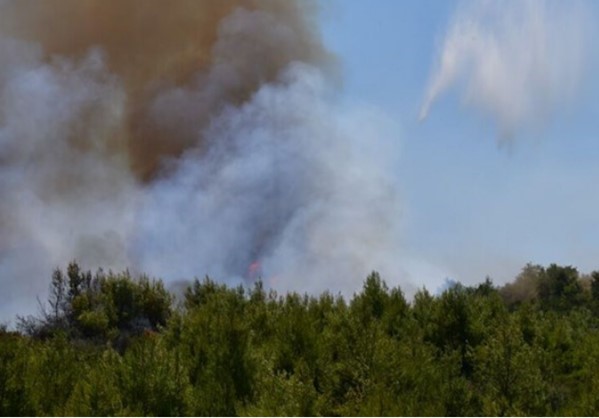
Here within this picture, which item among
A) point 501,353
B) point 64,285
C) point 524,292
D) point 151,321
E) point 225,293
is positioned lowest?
point 501,353

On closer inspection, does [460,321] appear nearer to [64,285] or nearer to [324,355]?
[324,355]

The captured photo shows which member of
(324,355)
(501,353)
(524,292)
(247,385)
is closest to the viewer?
(247,385)

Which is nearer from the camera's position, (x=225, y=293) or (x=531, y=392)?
(x=531, y=392)

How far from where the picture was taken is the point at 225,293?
797 inches

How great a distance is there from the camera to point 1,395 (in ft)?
34.7

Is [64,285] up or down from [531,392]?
up

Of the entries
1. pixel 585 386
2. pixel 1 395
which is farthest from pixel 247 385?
pixel 585 386

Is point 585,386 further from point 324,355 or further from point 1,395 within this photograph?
point 1,395

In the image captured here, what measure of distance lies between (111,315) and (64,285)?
7006mm

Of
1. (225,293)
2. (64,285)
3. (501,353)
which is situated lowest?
(501,353)

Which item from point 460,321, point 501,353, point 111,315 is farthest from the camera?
point 111,315

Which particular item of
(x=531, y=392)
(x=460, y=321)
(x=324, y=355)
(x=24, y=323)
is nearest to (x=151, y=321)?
(x=24, y=323)

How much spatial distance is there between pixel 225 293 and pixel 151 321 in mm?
23292

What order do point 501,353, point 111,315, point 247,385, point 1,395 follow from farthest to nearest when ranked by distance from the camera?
point 111,315 → point 501,353 → point 247,385 → point 1,395
